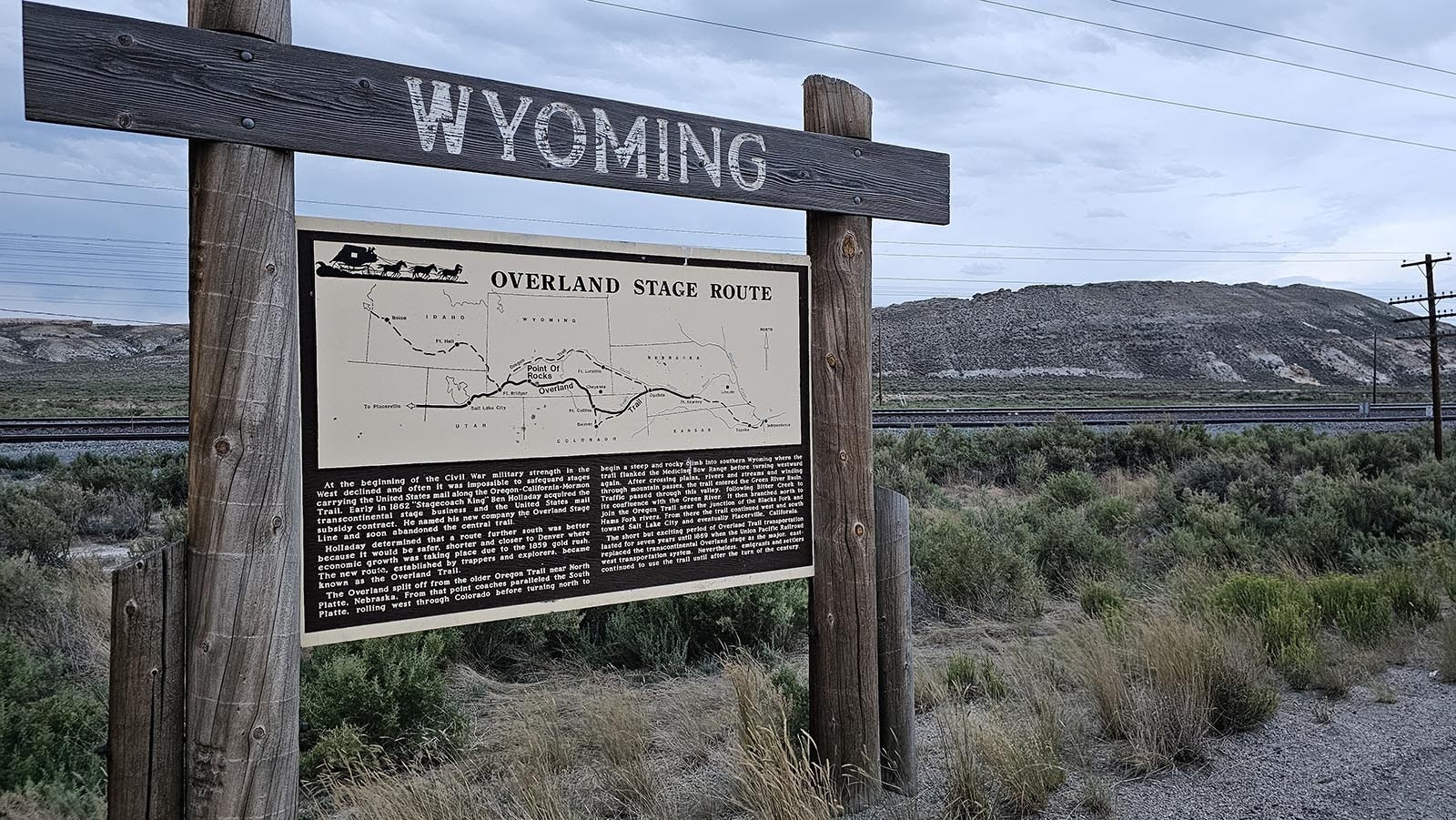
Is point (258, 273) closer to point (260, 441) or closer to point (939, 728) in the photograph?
point (260, 441)

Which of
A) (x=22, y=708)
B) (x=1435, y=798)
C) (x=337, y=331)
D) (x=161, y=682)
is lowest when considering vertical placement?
(x=1435, y=798)

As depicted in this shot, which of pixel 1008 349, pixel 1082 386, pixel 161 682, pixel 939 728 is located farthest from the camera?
pixel 1008 349

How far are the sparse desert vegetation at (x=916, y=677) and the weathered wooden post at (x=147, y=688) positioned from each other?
0.85ft

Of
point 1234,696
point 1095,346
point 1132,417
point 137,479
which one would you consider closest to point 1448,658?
point 1234,696

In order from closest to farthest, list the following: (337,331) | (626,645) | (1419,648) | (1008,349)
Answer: (337,331) < (1419,648) < (626,645) < (1008,349)

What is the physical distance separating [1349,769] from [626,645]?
431 centimetres

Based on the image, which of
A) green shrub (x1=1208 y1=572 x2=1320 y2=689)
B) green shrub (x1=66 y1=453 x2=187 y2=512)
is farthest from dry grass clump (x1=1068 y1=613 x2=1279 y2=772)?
green shrub (x1=66 y1=453 x2=187 y2=512)

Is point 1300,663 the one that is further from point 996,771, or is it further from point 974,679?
point 996,771

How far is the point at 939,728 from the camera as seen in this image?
199 inches

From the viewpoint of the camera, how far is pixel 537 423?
3.77 metres

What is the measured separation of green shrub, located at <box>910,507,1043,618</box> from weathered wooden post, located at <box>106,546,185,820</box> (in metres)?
6.21

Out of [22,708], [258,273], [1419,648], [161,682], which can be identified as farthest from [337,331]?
[1419,648]

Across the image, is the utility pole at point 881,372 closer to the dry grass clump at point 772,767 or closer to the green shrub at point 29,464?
the green shrub at point 29,464

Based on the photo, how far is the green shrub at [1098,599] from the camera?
725 cm
